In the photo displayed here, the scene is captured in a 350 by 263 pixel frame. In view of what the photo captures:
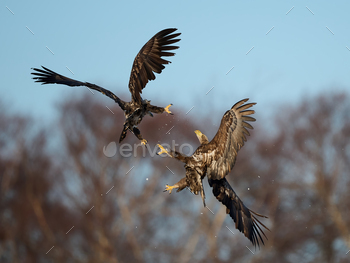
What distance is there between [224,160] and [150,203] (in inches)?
787

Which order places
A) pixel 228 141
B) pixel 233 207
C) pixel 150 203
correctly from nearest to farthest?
pixel 228 141 < pixel 233 207 < pixel 150 203

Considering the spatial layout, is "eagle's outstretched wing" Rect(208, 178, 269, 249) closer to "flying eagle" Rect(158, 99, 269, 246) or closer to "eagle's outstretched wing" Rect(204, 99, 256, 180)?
"flying eagle" Rect(158, 99, 269, 246)

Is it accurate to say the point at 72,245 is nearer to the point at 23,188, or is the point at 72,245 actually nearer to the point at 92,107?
the point at 23,188

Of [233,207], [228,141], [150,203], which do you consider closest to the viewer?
[228,141]

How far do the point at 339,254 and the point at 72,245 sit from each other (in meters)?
13.9

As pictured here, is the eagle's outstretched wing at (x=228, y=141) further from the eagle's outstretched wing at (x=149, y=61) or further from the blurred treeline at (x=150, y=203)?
the blurred treeline at (x=150, y=203)

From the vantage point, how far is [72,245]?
28422 millimetres

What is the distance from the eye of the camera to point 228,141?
8531 mm

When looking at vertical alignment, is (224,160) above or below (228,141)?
below

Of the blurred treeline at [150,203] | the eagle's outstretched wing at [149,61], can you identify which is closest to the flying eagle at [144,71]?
the eagle's outstretched wing at [149,61]

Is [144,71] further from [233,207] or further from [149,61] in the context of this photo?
[233,207]

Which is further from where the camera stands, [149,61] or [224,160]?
[149,61]

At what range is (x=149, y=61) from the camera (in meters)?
9.34

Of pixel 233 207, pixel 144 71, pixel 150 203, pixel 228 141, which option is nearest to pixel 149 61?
pixel 144 71
